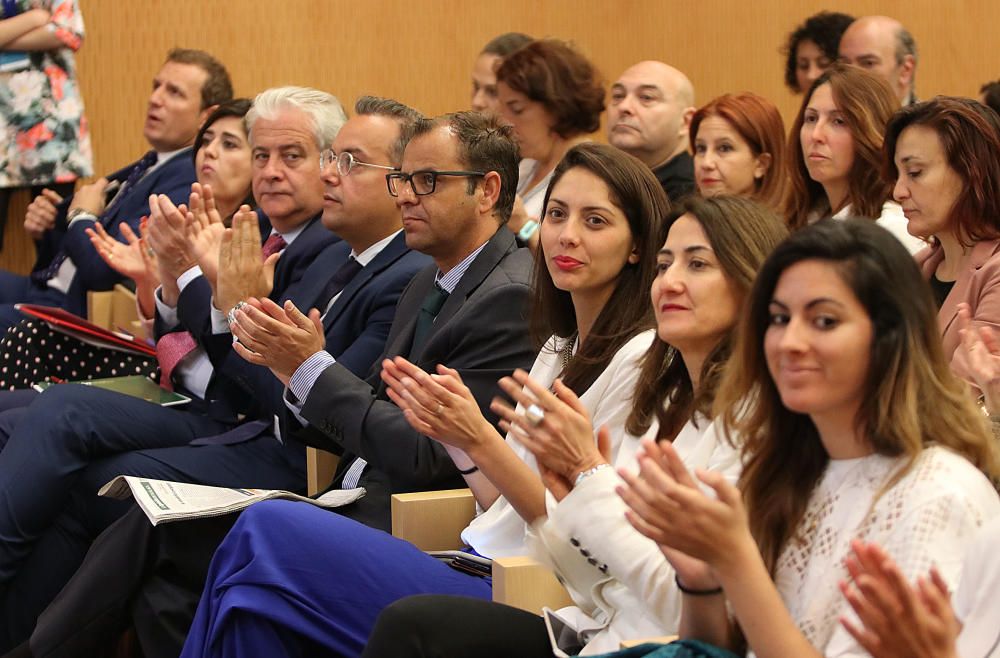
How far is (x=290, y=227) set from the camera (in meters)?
3.44

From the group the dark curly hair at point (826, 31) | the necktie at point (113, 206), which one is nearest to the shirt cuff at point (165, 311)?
the necktie at point (113, 206)

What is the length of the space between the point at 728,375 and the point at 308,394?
3.61ft

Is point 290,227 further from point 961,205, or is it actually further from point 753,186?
point 961,205

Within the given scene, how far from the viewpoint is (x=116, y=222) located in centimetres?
434

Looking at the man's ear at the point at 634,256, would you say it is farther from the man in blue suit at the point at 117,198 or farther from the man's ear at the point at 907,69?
the man in blue suit at the point at 117,198

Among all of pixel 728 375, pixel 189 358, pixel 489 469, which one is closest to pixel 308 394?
pixel 489 469

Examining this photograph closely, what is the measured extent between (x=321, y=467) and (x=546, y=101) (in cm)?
162

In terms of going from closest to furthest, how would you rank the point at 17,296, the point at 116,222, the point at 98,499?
1. the point at 98,499
2. the point at 116,222
3. the point at 17,296

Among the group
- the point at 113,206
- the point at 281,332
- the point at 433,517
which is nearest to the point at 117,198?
the point at 113,206

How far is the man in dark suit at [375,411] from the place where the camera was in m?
2.38

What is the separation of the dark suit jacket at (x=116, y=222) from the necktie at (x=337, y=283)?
129cm

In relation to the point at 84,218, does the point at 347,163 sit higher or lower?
higher

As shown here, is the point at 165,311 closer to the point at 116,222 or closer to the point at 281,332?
the point at 281,332

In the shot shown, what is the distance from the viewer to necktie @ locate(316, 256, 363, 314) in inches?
120
